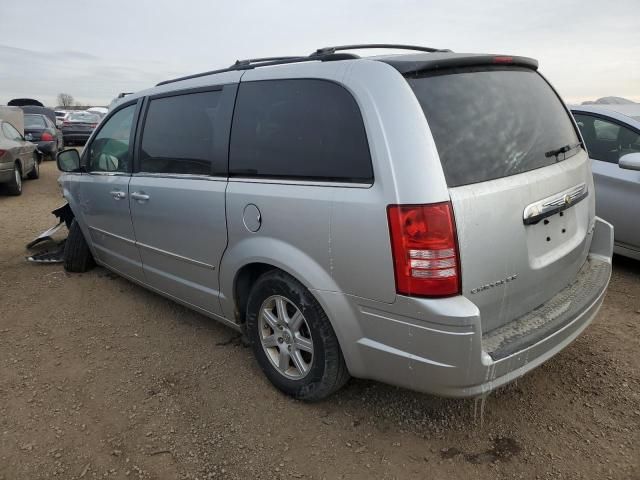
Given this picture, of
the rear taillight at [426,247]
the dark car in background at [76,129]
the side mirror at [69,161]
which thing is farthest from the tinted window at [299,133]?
the dark car in background at [76,129]

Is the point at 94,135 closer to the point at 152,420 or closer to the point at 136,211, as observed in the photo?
the point at 136,211

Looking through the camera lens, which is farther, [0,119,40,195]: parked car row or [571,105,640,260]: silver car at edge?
[0,119,40,195]: parked car row

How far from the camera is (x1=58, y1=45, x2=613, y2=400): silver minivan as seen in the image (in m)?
2.01

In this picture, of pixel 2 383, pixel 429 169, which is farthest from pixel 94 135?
pixel 429 169

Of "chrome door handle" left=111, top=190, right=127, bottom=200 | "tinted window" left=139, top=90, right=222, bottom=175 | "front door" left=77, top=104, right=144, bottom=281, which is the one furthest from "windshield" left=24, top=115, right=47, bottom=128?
"tinted window" left=139, top=90, right=222, bottom=175

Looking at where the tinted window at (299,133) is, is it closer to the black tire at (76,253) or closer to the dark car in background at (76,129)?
the black tire at (76,253)

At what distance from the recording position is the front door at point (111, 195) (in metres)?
3.76

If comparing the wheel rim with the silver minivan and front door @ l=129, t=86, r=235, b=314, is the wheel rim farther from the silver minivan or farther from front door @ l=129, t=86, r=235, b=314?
front door @ l=129, t=86, r=235, b=314

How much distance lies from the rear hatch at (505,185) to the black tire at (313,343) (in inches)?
29.0

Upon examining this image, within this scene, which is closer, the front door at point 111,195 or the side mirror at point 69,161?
the front door at point 111,195

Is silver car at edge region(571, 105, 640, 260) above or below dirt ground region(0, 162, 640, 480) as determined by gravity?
above

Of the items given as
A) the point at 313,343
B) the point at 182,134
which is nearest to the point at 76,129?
the point at 182,134

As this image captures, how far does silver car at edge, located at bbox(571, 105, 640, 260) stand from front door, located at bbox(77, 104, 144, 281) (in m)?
4.00

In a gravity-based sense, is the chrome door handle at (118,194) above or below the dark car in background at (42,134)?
below
